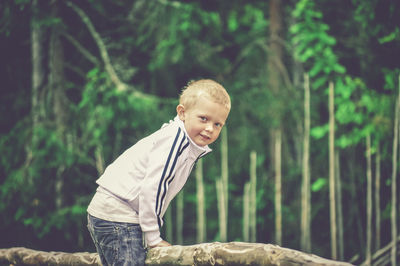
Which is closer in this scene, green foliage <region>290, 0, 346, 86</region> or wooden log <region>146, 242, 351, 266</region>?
wooden log <region>146, 242, 351, 266</region>

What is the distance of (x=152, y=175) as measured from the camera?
5.93ft

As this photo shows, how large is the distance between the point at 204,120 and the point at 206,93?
0.39ft

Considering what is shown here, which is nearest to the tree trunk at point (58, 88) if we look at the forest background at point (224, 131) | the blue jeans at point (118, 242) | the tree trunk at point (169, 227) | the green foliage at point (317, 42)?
the forest background at point (224, 131)

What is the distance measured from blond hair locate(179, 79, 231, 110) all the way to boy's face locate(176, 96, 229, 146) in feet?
0.06

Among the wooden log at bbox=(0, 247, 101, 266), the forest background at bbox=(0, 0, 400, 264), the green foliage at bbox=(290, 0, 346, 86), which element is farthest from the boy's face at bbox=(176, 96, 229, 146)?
the green foliage at bbox=(290, 0, 346, 86)

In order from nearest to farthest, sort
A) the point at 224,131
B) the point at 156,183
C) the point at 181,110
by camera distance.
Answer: the point at 156,183 → the point at 181,110 → the point at 224,131

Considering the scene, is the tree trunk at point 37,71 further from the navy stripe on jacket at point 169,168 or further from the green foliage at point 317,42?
the navy stripe on jacket at point 169,168

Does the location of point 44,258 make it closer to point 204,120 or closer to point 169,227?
point 204,120

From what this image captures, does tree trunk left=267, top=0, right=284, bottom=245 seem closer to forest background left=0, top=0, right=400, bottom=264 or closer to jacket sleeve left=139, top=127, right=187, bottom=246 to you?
forest background left=0, top=0, right=400, bottom=264

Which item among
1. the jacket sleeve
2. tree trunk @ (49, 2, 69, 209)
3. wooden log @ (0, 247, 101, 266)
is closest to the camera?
the jacket sleeve

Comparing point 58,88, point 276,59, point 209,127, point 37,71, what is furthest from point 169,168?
point 276,59

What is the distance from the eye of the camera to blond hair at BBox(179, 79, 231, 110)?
187 cm

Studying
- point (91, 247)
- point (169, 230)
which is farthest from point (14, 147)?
point (169, 230)

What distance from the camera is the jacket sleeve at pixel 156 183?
1.80m
